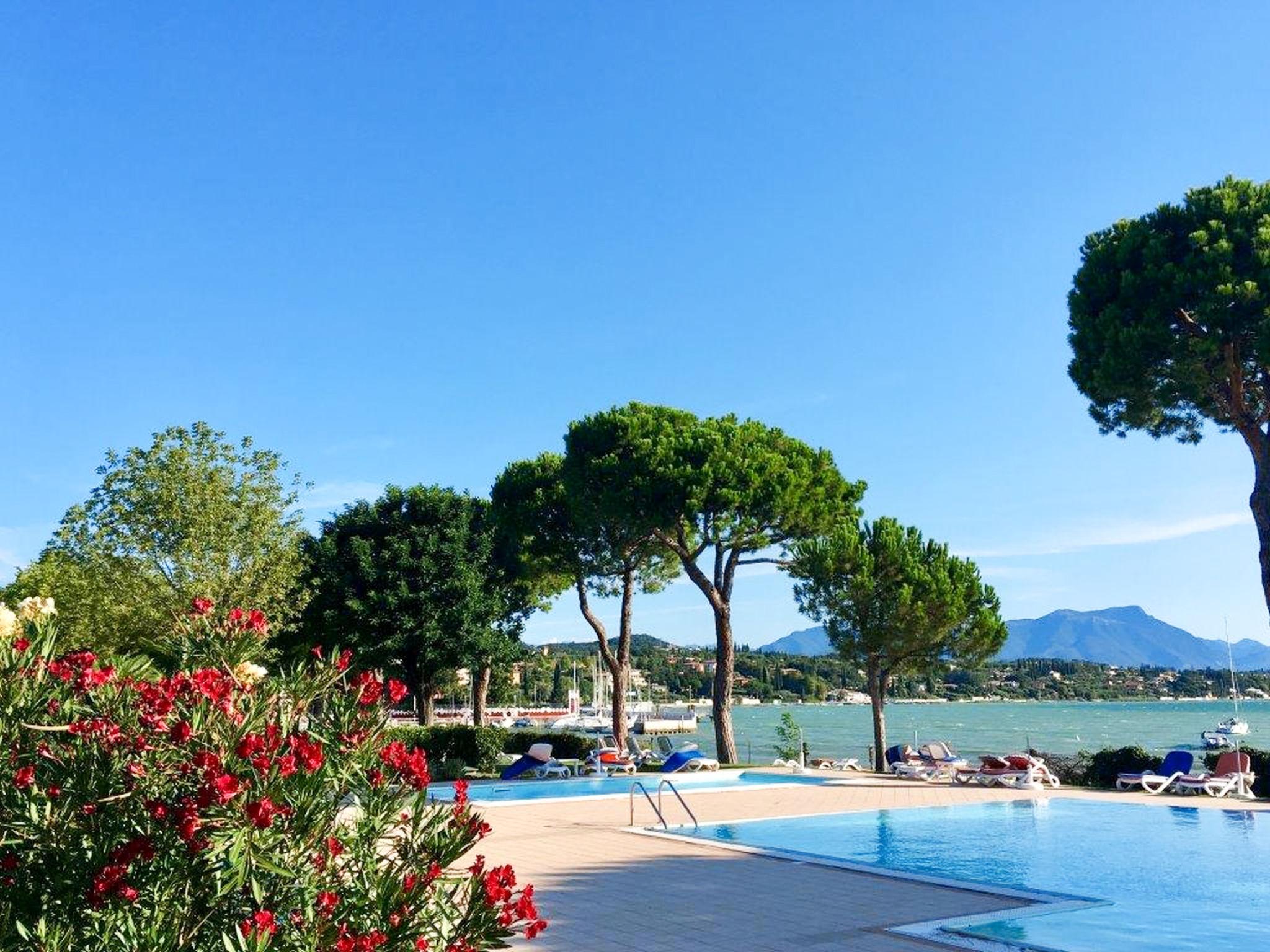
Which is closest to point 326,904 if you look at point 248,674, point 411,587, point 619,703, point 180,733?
point 180,733

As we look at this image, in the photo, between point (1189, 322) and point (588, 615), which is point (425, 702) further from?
point (1189, 322)

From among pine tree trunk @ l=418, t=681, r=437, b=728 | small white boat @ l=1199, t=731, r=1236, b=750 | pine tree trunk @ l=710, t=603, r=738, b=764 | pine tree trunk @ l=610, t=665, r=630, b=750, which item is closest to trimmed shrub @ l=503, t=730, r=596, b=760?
pine tree trunk @ l=610, t=665, r=630, b=750

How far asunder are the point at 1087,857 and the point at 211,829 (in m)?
14.0

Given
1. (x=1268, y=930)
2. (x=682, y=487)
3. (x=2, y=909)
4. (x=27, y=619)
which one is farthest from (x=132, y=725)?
(x=682, y=487)

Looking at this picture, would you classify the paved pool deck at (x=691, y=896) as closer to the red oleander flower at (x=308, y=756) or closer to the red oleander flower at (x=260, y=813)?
the red oleander flower at (x=308, y=756)

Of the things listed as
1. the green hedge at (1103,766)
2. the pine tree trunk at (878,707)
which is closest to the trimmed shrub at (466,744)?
the pine tree trunk at (878,707)

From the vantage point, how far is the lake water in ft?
221

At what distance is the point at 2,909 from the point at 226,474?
25081 millimetres

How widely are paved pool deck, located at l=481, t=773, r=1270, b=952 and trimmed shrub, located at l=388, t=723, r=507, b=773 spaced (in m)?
11.8

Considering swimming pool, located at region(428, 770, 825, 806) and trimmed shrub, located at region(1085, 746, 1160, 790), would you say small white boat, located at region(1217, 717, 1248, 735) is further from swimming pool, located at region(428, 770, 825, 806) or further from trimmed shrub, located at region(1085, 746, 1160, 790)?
swimming pool, located at region(428, 770, 825, 806)

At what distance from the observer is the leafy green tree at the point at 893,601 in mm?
27297

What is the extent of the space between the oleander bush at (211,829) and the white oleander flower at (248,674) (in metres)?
0.01

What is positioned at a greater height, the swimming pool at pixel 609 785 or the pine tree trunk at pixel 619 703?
the pine tree trunk at pixel 619 703

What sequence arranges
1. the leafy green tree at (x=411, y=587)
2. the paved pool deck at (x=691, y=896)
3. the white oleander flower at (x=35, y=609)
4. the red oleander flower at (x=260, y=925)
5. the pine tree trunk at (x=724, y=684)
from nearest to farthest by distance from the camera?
the red oleander flower at (x=260, y=925)
the white oleander flower at (x=35, y=609)
the paved pool deck at (x=691, y=896)
the pine tree trunk at (x=724, y=684)
the leafy green tree at (x=411, y=587)
